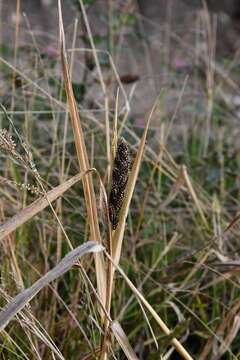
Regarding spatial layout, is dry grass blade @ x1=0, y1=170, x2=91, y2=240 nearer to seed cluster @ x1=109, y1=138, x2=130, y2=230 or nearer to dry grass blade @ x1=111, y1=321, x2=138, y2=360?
seed cluster @ x1=109, y1=138, x2=130, y2=230

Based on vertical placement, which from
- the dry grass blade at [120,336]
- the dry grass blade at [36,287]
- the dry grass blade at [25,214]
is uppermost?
the dry grass blade at [25,214]

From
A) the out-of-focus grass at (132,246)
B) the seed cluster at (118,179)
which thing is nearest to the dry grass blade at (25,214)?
the seed cluster at (118,179)

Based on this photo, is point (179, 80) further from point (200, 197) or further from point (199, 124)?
point (200, 197)

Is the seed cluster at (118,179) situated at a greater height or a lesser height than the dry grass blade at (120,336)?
greater

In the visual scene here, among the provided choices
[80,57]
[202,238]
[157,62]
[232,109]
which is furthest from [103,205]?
[157,62]

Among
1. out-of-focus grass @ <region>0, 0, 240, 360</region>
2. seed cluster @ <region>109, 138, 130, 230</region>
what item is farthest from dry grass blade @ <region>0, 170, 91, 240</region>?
out-of-focus grass @ <region>0, 0, 240, 360</region>

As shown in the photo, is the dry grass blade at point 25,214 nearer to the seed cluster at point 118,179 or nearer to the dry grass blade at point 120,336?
the seed cluster at point 118,179
